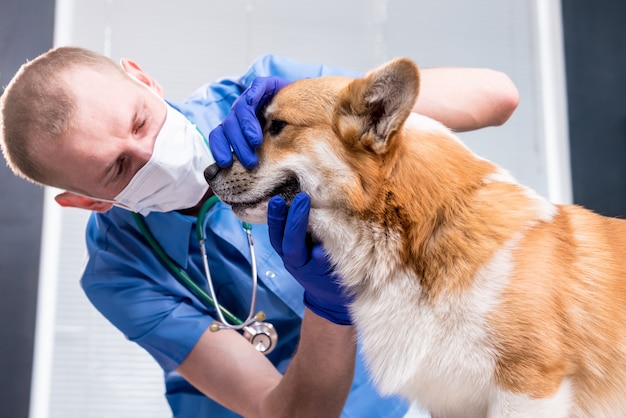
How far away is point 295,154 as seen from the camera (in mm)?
933

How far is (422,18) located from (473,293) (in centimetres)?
203

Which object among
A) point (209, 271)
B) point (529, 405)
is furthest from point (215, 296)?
point (529, 405)

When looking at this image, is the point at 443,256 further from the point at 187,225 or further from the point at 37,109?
the point at 37,109

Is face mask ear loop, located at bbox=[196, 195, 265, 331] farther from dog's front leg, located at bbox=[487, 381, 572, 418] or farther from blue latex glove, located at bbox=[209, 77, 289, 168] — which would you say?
dog's front leg, located at bbox=[487, 381, 572, 418]

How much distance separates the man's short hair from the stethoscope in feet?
0.80

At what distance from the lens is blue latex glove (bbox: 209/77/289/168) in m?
0.95

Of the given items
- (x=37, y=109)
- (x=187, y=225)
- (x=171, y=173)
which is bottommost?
(x=187, y=225)

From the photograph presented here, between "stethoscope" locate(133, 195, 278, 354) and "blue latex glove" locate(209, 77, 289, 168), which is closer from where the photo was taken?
"blue latex glove" locate(209, 77, 289, 168)

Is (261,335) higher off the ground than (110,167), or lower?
lower

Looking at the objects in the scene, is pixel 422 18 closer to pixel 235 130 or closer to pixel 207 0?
pixel 207 0

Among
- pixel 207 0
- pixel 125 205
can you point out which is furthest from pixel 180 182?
pixel 207 0

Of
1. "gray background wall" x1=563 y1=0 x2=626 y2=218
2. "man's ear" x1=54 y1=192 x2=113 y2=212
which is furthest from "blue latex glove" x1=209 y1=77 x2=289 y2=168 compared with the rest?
"gray background wall" x1=563 y1=0 x2=626 y2=218

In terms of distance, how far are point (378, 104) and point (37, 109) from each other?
0.65 meters

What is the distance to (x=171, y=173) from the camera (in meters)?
1.21
